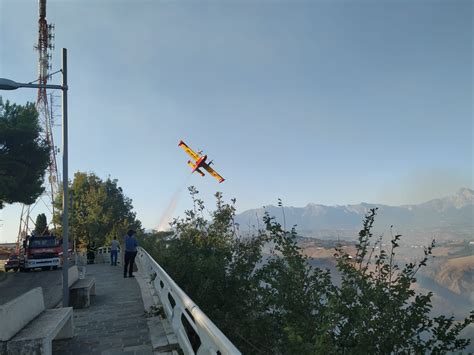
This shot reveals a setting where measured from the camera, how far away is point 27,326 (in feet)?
17.7

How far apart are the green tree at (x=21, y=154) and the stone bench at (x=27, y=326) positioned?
23.8 metres

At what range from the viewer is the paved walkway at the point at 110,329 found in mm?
6156

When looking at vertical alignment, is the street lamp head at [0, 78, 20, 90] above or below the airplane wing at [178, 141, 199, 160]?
below

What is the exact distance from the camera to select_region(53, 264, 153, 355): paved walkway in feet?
20.2

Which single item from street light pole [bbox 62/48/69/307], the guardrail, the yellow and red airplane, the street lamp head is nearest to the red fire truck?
the yellow and red airplane

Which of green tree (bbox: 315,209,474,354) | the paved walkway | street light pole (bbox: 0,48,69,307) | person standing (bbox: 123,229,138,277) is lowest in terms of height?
the paved walkway

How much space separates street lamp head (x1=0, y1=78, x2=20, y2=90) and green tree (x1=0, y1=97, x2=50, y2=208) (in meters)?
19.1

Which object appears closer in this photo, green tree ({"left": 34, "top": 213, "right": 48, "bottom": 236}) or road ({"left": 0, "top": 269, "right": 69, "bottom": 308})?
road ({"left": 0, "top": 269, "right": 69, "bottom": 308})

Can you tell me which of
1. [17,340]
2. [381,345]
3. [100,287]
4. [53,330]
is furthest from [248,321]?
[100,287]

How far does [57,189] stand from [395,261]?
53.4 metres

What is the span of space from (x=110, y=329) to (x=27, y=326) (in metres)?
2.20

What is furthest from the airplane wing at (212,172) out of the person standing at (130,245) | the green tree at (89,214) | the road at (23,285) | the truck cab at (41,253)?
the person standing at (130,245)

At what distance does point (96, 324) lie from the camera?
7.82 m

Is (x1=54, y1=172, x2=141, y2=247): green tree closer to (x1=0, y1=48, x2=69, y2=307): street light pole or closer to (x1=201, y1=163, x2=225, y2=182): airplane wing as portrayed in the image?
(x1=201, y1=163, x2=225, y2=182): airplane wing
